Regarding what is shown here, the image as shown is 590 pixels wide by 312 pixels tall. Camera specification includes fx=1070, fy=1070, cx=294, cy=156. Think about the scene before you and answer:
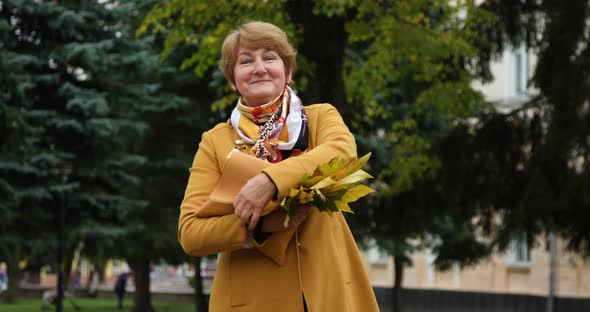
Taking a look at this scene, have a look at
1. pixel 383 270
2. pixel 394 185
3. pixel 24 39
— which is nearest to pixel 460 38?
pixel 394 185

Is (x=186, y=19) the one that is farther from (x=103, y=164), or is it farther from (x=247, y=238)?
(x=247, y=238)

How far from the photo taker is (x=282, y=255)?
3068 mm

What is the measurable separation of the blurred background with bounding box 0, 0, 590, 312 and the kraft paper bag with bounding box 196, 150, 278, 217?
401 inches

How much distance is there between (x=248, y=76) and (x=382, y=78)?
13.9 m

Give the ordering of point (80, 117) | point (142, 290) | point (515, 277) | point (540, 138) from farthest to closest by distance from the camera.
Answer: point (515, 277)
point (142, 290)
point (80, 117)
point (540, 138)

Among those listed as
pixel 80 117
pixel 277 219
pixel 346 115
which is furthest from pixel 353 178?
pixel 80 117

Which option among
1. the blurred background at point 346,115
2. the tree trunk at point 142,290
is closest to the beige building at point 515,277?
the tree trunk at point 142,290

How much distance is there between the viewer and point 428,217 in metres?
18.6

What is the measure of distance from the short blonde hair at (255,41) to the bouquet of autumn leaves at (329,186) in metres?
0.49

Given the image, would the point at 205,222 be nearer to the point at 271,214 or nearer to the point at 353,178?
the point at 271,214

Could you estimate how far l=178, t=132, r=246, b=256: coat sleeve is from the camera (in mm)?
2971

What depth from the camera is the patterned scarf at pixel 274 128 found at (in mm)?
3146

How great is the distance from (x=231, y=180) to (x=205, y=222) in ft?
0.47

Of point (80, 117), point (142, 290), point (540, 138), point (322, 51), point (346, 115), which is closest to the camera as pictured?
point (322, 51)
